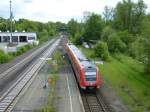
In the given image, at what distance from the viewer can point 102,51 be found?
65.2 metres

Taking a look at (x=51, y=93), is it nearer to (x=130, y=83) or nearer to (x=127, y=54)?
(x=130, y=83)

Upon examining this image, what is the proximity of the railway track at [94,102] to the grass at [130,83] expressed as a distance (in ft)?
5.96

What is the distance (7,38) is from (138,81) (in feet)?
273

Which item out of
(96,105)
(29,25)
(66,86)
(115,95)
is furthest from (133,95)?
(29,25)

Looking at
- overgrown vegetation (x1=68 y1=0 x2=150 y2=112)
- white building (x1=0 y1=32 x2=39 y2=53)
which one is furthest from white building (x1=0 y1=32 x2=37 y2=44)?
overgrown vegetation (x1=68 y1=0 x2=150 y2=112)

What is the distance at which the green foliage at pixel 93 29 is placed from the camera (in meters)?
97.5

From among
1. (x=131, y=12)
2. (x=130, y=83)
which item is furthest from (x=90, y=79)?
(x=131, y=12)

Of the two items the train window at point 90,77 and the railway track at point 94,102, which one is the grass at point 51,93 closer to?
the railway track at point 94,102

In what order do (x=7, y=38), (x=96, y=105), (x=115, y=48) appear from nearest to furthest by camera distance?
(x=96, y=105)
(x=115, y=48)
(x=7, y=38)

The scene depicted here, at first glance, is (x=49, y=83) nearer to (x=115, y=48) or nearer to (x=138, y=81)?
(x=138, y=81)

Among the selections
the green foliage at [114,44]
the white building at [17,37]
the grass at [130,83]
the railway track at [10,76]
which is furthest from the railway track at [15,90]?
the white building at [17,37]

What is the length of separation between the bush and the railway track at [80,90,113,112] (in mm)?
27820

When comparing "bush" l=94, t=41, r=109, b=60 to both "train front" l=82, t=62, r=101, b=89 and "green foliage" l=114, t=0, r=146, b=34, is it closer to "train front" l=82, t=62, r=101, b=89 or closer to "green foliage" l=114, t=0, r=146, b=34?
"train front" l=82, t=62, r=101, b=89

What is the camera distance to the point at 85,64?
1495 inches
